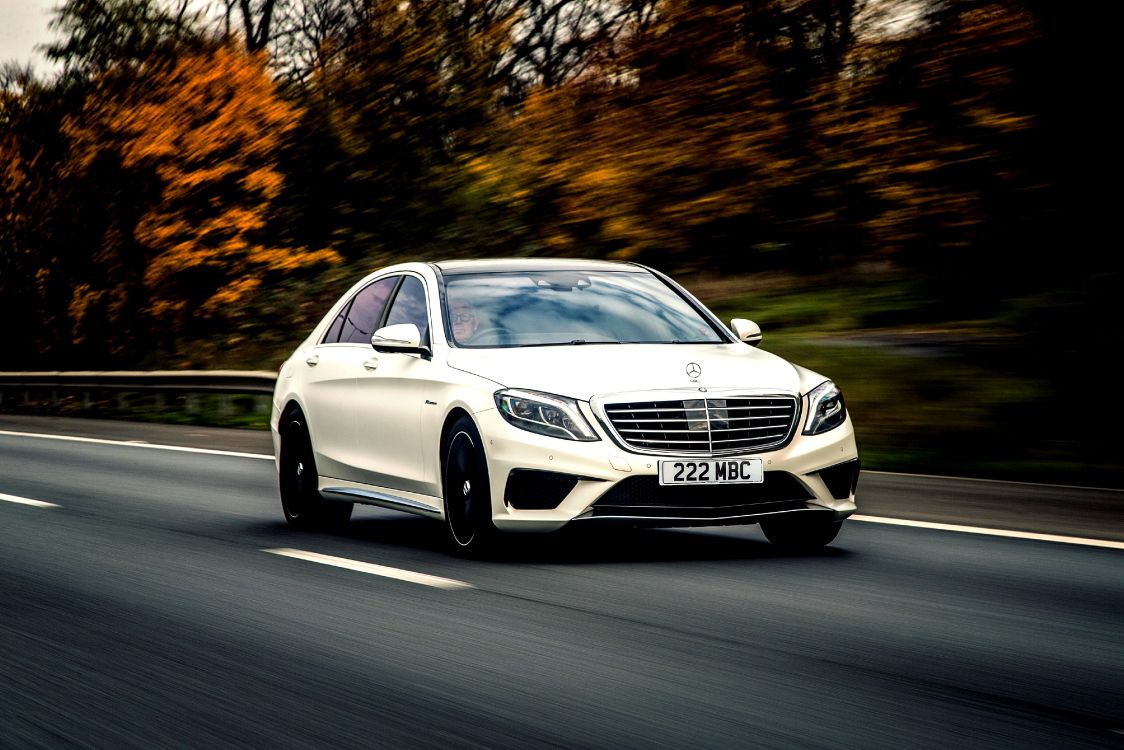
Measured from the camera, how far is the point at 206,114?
3606 centimetres

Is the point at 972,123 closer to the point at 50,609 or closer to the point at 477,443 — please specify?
the point at 477,443

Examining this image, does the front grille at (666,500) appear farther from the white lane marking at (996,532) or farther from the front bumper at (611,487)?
the white lane marking at (996,532)

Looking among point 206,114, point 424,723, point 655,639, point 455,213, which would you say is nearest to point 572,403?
point 655,639

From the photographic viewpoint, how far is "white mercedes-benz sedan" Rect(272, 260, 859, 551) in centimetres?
816

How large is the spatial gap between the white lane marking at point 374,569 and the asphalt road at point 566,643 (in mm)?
80

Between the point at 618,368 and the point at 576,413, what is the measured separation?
371mm

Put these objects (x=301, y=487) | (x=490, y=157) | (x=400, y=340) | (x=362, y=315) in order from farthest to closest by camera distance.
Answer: (x=490, y=157), (x=301, y=487), (x=362, y=315), (x=400, y=340)

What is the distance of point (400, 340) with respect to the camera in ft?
29.6

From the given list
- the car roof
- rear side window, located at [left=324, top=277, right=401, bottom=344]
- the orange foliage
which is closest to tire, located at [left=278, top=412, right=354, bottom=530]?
rear side window, located at [left=324, top=277, right=401, bottom=344]

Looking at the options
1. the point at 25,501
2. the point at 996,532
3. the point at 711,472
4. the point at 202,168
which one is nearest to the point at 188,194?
the point at 202,168

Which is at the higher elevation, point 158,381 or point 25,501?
point 25,501

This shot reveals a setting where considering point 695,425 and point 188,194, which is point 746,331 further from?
point 188,194

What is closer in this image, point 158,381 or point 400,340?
point 400,340

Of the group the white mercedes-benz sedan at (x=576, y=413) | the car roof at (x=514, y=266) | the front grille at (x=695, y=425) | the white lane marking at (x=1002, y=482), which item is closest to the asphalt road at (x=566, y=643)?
the white mercedes-benz sedan at (x=576, y=413)
